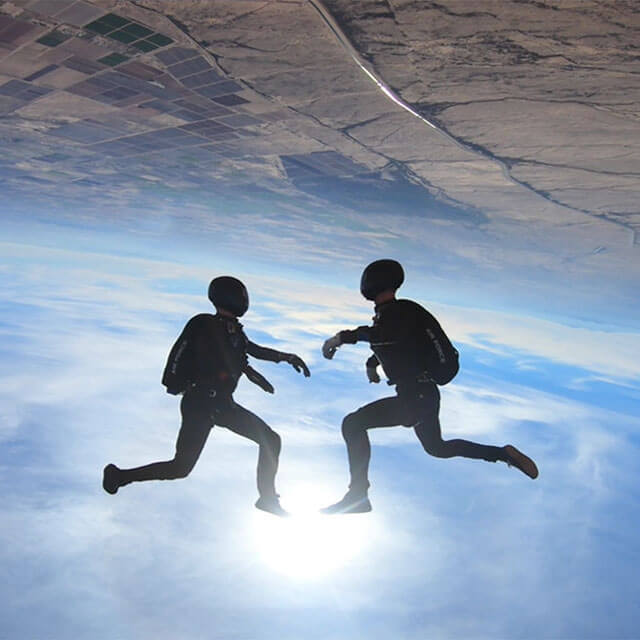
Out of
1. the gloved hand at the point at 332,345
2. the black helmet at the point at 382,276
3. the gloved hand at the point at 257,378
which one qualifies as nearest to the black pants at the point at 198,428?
the gloved hand at the point at 257,378

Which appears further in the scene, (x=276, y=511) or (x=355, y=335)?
(x=276, y=511)

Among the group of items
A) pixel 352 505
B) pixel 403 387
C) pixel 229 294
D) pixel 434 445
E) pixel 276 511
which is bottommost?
pixel 276 511

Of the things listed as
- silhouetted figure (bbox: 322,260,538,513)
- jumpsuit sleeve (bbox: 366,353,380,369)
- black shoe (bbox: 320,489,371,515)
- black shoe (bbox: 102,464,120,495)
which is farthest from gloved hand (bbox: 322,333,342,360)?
black shoe (bbox: 102,464,120,495)

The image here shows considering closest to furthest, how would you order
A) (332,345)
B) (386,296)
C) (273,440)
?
(332,345), (386,296), (273,440)

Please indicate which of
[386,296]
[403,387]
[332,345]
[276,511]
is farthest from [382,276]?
[276,511]

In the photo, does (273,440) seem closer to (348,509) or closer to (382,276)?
(348,509)

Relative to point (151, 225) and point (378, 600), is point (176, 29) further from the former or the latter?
point (378, 600)

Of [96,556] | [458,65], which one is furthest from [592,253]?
[96,556]
